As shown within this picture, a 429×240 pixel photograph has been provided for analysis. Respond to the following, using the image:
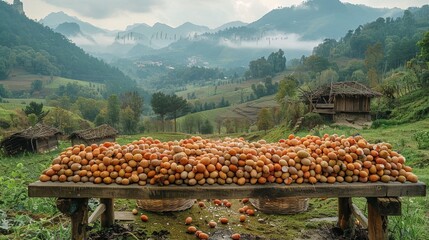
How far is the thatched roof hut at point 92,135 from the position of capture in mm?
36344

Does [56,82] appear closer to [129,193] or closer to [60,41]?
[60,41]

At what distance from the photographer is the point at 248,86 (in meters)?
128

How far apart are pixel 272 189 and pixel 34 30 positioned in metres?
175

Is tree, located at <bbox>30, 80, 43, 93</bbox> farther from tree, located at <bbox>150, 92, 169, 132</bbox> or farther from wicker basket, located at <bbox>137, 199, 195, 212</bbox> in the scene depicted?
wicker basket, located at <bbox>137, 199, 195, 212</bbox>

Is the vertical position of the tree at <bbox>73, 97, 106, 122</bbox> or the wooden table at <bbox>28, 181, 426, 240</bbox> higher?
the wooden table at <bbox>28, 181, 426, 240</bbox>

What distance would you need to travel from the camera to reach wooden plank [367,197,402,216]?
4016 millimetres

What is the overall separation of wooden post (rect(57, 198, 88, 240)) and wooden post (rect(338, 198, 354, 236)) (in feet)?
12.2

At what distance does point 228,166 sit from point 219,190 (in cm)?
31

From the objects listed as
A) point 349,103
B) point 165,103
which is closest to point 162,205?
point 349,103

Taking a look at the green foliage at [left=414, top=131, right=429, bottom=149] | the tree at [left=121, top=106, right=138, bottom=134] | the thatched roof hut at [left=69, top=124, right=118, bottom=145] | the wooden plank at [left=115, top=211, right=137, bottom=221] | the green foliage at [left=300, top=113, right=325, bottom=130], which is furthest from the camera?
the tree at [left=121, top=106, right=138, bottom=134]

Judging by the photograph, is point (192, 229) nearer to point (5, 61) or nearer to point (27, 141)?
point (27, 141)

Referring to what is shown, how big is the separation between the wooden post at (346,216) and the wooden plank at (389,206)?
1.41m

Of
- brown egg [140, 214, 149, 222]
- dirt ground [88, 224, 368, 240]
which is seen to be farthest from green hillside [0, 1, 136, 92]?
dirt ground [88, 224, 368, 240]

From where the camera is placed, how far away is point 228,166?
13.4ft
